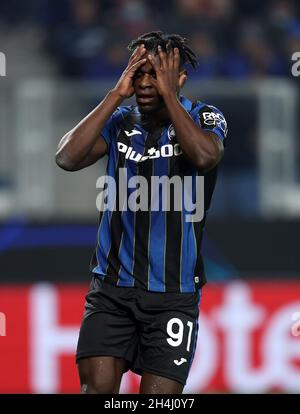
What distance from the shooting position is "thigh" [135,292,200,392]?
Result: 4.97 meters

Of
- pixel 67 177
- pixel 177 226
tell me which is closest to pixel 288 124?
pixel 67 177

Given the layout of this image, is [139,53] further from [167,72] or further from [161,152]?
[161,152]

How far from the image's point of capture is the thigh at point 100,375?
16.2 feet

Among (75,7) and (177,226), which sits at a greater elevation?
(75,7)

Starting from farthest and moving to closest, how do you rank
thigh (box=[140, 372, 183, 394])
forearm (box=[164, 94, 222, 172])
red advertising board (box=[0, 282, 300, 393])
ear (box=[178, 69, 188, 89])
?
red advertising board (box=[0, 282, 300, 393]) < ear (box=[178, 69, 188, 89]) < thigh (box=[140, 372, 183, 394]) < forearm (box=[164, 94, 222, 172])

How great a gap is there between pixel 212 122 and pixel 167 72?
14.9 inches

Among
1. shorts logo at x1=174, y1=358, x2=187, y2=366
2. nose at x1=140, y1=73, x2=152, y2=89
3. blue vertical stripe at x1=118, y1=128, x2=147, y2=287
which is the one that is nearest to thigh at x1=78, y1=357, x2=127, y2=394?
shorts logo at x1=174, y1=358, x2=187, y2=366

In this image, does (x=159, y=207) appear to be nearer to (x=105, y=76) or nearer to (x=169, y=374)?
(x=169, y=374)

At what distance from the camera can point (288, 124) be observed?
8836 millimetres

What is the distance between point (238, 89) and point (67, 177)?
5.29ft

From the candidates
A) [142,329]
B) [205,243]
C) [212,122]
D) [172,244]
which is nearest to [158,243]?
[172,244]

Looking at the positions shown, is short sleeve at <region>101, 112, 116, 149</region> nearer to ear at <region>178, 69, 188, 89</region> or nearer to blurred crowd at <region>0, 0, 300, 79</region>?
ear at <region>178, 69, 188, 89</region>
